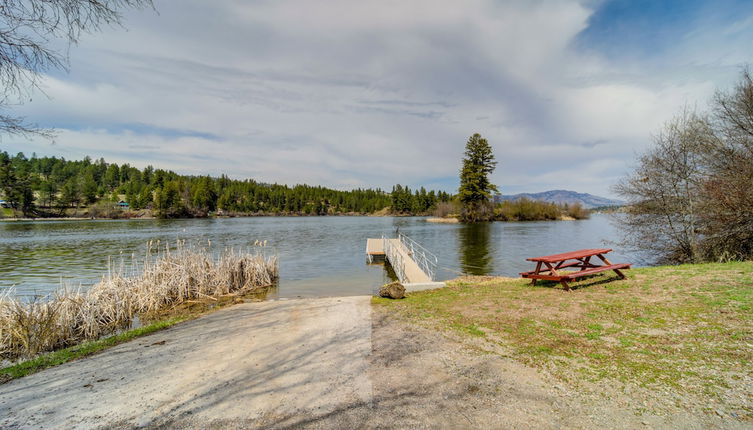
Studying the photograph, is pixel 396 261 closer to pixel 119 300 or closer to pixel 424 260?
pixel 424 260

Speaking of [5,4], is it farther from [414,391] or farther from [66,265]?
[66,265]

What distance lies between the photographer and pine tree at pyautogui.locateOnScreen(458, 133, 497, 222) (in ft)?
214

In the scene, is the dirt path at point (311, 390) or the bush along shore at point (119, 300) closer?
the dirt path at point (311, 390)

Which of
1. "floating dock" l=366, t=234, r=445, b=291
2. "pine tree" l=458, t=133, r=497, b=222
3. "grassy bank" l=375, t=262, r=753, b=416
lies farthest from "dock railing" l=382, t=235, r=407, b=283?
"pine tree" l=458, t=133, r=497, b=222

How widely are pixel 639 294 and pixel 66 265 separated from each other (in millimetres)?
30007

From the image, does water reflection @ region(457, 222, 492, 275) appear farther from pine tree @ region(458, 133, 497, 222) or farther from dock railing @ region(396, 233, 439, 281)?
pine tree @ region(458, 133, 497, 222)

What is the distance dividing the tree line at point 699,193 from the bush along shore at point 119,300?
19.2m

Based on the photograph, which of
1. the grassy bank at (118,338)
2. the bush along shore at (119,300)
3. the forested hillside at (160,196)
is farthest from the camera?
the forested hillside at (160,196)

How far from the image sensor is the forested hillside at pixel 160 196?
88125 mm

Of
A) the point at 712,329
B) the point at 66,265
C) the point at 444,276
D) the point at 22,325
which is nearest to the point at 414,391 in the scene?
the point at 712,329

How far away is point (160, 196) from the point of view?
8662 cm

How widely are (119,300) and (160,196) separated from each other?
91.7m

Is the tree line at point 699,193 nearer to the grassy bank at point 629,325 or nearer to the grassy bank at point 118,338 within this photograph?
the grassy bank at point 629,325

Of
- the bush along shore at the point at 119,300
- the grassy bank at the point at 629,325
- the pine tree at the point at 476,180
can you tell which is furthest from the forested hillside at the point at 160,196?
the grassy bank at the point at 629,325
